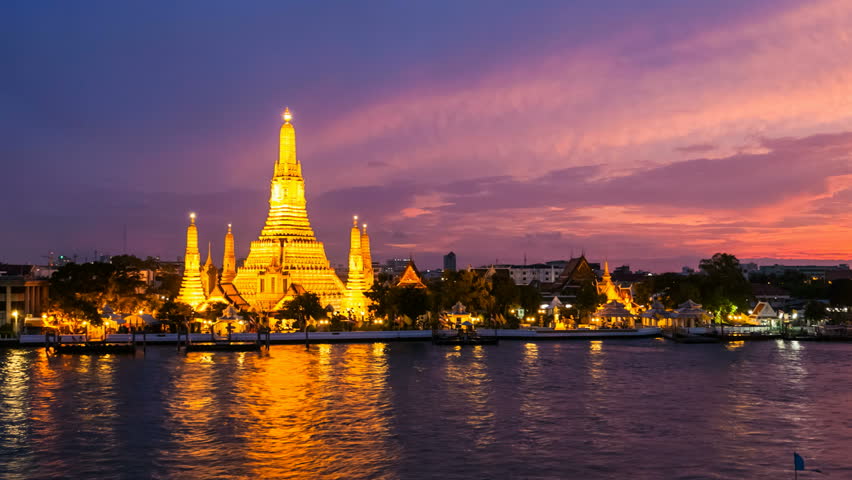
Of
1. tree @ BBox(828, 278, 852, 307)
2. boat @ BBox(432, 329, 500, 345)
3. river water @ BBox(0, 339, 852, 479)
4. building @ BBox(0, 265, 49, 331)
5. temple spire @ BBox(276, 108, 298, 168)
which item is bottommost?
river water @ BBox(0, 339, 852, 479)

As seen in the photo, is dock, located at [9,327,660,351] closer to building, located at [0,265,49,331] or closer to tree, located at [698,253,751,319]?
tree, located at [698,253,751,319]

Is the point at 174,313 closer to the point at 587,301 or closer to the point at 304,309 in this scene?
the point at 304,309

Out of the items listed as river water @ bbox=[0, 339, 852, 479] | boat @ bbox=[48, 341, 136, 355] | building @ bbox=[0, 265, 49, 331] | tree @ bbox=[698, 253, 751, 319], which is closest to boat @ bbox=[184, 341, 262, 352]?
boat @ bbox=[48, 341, 136, 355]

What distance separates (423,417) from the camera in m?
36.1

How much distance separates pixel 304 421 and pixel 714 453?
1617 centimetres

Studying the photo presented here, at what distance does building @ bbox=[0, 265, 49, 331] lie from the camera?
80.5 metres

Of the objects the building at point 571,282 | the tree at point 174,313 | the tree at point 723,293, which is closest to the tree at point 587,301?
the tree at point 723,293

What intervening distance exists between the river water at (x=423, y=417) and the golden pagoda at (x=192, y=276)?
20858 millimetres

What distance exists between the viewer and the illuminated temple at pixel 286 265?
79.5 m

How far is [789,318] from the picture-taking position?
8694 centimetres

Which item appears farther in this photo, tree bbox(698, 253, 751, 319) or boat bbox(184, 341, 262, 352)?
tree bbox(698, 253, 751, 319)

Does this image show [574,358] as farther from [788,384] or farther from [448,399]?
[448,399]

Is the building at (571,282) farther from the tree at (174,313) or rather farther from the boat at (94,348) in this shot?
the boat at (94,348)

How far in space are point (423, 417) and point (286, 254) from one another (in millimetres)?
49182
